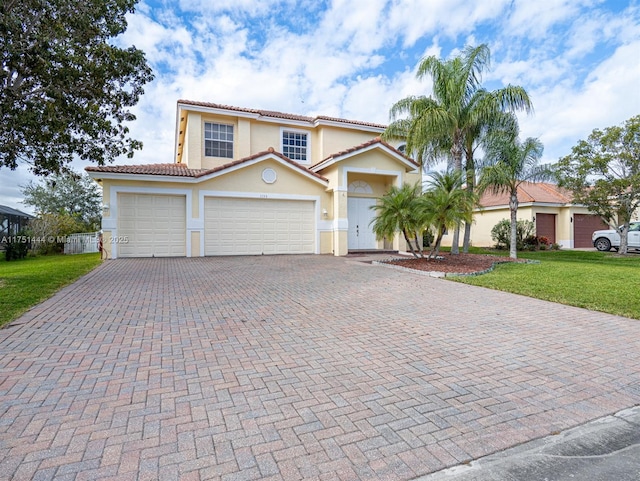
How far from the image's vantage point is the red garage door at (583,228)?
2445 cm

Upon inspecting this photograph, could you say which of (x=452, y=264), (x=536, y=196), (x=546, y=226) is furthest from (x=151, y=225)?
(x=546, y=226)

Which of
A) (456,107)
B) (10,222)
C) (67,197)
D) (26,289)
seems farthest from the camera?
(67,197)

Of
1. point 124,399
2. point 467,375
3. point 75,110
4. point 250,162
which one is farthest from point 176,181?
point 467,375

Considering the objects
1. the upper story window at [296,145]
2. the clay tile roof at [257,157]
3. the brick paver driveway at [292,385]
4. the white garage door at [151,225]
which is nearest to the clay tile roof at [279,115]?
the upper story window at [296,145]

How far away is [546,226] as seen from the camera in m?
24.1

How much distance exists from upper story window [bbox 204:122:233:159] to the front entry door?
23.9 ft

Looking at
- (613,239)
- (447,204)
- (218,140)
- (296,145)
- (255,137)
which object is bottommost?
(613,239)

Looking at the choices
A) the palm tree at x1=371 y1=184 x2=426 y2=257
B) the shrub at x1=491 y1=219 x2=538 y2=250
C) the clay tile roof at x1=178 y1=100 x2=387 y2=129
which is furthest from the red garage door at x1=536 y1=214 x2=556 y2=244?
the palm tree at x1=371 y1=184 x2=426 y2=257

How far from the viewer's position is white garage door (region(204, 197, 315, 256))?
16.0m

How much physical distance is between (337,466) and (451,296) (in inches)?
246

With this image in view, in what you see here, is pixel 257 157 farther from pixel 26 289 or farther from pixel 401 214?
pixel 26 289

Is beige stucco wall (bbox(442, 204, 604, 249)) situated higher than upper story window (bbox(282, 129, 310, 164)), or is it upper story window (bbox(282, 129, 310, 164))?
upper story window (bbox(282, 129, 310, 164))

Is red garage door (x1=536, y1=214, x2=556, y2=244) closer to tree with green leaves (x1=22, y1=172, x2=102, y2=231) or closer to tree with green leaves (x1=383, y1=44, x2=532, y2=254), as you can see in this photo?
tree with green leaves (x1=383, y1=44, x2=532, y2=254)

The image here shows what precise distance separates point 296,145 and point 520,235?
1544 cm
